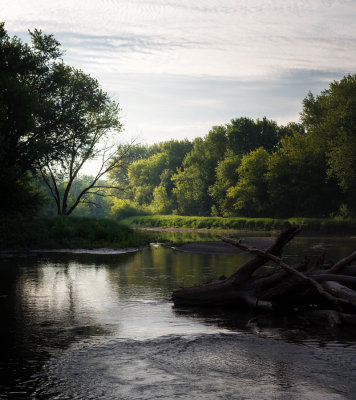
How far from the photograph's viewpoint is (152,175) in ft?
415

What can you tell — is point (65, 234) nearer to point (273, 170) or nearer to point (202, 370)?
point (202, 370)

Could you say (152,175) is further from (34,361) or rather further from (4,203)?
(34,361)

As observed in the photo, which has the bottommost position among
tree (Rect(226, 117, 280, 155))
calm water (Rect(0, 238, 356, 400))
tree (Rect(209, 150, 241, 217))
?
calm water (Rect(0, 238, 356, 400))

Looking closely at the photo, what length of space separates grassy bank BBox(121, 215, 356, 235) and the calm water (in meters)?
46.6

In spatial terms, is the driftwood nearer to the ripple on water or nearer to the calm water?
the calm water

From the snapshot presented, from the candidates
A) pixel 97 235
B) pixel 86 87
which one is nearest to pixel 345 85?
pixel 86 87

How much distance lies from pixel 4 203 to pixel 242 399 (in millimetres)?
19212

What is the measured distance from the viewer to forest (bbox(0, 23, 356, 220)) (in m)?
35.6

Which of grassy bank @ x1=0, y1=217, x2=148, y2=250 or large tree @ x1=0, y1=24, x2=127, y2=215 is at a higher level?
large tree @ x1=0, y1=24, x2=127, y2=215

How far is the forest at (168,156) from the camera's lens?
35.6 m

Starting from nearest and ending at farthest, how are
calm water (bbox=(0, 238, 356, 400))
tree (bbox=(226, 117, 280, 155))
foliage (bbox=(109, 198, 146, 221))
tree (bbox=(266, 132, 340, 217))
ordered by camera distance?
1. calm water (bbox=(0, 238, 356, 400))
2. tree (bbox=(266, 132, 340, 217))
3. tree (bbox=(226, 117, 280, 155))
4. foliage (bbox=(109, 198, 146, 221))

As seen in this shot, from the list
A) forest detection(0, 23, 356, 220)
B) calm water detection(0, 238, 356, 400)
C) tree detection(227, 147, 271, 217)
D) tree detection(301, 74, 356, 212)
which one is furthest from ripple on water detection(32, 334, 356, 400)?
tree detection(227, 147, 271, 217)

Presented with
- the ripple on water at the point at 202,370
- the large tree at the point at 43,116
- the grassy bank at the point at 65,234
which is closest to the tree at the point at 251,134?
the large tree at the point at 43,116

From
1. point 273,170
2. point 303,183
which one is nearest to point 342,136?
point 303,183
